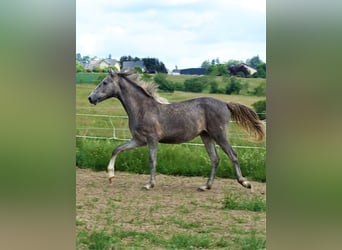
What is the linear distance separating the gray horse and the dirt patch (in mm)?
70

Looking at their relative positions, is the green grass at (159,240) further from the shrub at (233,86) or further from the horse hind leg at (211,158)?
the shrub at (233,86)

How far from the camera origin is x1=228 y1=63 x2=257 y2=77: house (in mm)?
2896

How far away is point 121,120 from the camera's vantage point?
3252 mm

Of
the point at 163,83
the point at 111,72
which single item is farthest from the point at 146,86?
the point at 111,72

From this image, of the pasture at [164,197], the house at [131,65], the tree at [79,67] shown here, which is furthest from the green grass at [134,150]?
the house at [131,65]

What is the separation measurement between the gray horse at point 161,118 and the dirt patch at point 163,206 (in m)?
0.07

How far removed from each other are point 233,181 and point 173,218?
1.45ft

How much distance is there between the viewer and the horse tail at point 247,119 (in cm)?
299

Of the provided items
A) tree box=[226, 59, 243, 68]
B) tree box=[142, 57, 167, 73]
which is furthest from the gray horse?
tree box=[226, 59, 243, 68]
